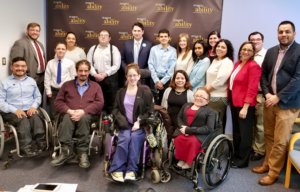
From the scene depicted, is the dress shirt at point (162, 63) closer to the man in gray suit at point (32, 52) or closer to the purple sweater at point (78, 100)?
the purple sweater at point (78, 100)

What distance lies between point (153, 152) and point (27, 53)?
83.2 inches

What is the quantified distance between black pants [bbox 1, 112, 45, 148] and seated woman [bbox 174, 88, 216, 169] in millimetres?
1478

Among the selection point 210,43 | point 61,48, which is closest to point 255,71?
point 210,43

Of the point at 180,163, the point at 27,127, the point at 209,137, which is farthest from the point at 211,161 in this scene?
the point at 27,127

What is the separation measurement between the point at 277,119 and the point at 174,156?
104cm

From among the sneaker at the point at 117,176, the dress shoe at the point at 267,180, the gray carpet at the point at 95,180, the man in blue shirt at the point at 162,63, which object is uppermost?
the man in blue shirt at the point at 162,63

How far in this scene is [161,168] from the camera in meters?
2.76

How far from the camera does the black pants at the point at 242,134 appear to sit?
2.97m

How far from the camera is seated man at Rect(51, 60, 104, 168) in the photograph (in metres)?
2.89

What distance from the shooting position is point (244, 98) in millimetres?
2920

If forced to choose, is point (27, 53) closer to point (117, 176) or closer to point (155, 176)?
point (117, 176)

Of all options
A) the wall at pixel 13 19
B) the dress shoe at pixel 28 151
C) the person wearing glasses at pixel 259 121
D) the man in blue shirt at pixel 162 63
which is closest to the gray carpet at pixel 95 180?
the dress shoe at pixel 28 151

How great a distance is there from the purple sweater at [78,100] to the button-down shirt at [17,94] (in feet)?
1.15

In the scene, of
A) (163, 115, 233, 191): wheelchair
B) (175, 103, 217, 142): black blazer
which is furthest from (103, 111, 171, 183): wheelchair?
(175, 103, 217, 142): black blazer
